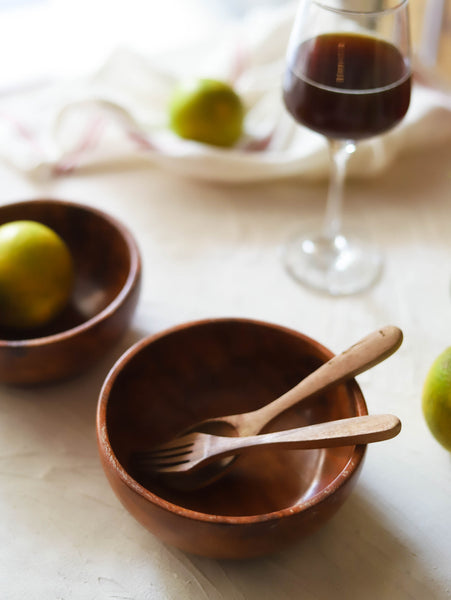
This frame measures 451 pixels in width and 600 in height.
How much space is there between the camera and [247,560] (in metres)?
0.47

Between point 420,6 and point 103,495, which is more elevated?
point 420,6

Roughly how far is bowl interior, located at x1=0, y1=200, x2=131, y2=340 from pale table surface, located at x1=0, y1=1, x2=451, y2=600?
4cm

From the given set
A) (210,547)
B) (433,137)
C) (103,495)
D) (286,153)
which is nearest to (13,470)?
(103,495)

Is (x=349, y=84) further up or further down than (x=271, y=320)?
further up

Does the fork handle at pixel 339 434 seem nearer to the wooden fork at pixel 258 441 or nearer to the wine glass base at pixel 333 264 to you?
the wooden fork at pixel 258 441

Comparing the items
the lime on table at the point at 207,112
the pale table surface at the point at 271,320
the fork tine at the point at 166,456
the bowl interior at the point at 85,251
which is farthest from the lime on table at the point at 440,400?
the lime on table at the point at 207,112

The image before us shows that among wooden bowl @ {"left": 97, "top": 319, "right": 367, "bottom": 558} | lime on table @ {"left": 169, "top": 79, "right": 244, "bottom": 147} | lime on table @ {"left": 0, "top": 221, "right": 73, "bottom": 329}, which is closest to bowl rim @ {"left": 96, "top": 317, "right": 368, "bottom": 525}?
wooden bowl @ {"left": 97, "top": 319, "right": 367, "bottom": 558}

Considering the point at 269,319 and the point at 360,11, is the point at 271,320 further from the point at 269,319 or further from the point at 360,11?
the point at 360,11

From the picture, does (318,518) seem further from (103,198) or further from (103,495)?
(103,198)

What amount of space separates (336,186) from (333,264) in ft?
0.27

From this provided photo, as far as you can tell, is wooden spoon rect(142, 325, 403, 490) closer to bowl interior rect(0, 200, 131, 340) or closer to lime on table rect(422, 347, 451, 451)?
lime on table rect(422, 347, 451, 451)

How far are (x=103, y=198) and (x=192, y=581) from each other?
1.58 feet

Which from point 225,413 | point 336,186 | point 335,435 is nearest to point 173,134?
point 336,186

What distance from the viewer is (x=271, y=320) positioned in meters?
0.66
